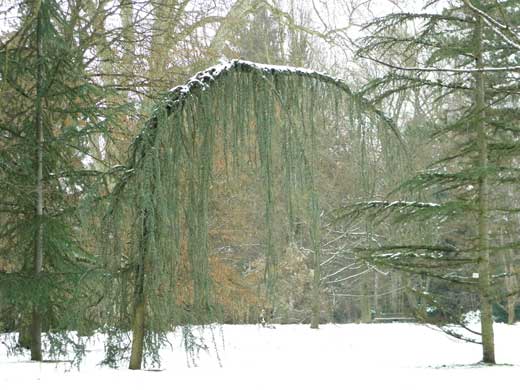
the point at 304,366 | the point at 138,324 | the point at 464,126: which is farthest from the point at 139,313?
the point at 464,126

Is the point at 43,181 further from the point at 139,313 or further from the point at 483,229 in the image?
the point at 483,229

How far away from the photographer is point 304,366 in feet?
28.3

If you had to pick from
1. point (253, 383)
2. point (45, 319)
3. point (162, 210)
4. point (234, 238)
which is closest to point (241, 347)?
point (234, 238)

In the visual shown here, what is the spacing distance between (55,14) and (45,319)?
11.4ft

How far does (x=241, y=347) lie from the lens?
11828mm

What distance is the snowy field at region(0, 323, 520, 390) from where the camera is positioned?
529 cm

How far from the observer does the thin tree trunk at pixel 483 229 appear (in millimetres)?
9000

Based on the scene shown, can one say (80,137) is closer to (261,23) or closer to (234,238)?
(234,238)

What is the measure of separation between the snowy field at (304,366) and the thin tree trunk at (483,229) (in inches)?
15.3

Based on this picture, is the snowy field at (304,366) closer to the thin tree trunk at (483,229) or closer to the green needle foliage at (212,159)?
the thin tree trunk at (483,229)

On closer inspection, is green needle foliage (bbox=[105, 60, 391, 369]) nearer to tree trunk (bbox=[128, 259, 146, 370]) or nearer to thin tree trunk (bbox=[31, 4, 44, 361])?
tree trunk (bbox=[128, 259, 146, 370])

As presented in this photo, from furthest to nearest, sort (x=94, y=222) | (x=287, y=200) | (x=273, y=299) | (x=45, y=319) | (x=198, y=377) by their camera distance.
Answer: (x=45, y=319) → (x=94, y=222) → (x=198, y=377) → (x=273, y=299) → (x=287, y=200)

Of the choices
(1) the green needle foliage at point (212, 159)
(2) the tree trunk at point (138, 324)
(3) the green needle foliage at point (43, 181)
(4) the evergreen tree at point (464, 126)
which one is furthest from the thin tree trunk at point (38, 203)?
(4) the evergreen tree at point (464, 126)

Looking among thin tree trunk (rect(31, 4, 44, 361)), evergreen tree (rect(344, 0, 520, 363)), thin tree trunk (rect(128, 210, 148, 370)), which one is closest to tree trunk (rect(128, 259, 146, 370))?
thin tree trunk (rect(128, 210, 148, 370))
